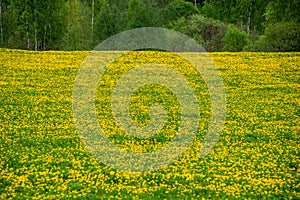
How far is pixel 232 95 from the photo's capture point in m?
26.0

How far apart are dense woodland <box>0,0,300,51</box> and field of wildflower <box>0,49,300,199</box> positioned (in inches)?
927

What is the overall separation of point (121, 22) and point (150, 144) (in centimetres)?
4762

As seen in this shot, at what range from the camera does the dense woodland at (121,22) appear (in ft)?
177

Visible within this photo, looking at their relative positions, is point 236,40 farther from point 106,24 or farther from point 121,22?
point 121,22

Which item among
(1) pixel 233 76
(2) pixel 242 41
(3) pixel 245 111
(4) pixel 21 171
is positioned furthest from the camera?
(2) pixel 242 41

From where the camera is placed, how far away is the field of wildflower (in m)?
12.9

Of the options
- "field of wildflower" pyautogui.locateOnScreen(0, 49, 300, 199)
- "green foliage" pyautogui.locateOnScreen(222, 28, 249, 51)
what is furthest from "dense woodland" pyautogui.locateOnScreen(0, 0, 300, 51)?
"field of wildflower" pyautogui.locateOnScreen(0, 49, 300, 199)

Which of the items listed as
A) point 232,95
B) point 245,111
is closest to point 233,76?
point 232,95

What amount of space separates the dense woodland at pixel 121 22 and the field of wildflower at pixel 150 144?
77.2ft

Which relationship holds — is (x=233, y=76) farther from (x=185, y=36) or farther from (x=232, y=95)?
(x=185, y=36)

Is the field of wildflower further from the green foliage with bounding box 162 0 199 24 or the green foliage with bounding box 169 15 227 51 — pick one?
the green foliage with bounding box 162 0 199 24

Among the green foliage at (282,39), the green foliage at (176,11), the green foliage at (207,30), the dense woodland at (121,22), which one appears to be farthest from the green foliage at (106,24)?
the green foliage at (282,39)

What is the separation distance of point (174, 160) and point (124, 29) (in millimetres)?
46864

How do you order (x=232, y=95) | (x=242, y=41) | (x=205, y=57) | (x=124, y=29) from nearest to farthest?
(x=232, y=95) < (x=205, y=57) < (x=242, y=41) < (x=124, y=29)
